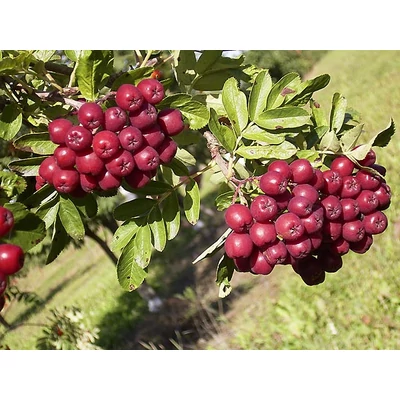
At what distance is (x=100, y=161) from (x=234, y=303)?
6148 mm

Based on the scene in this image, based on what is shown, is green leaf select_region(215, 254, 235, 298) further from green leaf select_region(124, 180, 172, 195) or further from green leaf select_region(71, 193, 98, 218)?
green leaf select_region(71, 193, 98, 218)

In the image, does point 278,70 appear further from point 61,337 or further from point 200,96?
point 200,96

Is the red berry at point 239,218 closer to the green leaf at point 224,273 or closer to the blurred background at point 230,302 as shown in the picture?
the green leaf at point 224,273

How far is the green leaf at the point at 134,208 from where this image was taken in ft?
4.78

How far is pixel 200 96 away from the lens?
5.28 feet

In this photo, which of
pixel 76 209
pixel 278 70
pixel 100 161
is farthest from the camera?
pixel 278 70

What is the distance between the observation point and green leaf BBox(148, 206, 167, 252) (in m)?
1.43

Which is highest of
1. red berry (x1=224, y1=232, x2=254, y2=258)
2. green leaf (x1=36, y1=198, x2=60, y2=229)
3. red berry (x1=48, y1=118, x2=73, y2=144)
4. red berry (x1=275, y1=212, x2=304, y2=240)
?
red berry (x1=48, y1=118, x2=73, y2=144)

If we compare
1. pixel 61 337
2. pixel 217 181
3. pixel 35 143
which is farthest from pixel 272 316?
pixel 35 143

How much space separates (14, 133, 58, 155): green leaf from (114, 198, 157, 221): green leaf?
29 cm

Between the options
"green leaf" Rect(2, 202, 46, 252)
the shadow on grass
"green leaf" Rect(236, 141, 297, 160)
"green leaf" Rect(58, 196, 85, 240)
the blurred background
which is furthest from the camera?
the shadow on grass

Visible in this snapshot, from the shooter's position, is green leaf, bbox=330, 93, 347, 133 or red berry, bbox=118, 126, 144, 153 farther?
green leaf, bbox=330, 93, 347, 133

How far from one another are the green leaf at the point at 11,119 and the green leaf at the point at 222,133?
1.73ft

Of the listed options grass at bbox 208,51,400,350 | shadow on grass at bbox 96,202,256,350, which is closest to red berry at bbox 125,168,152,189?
grass at bbox 208,51,400,350
